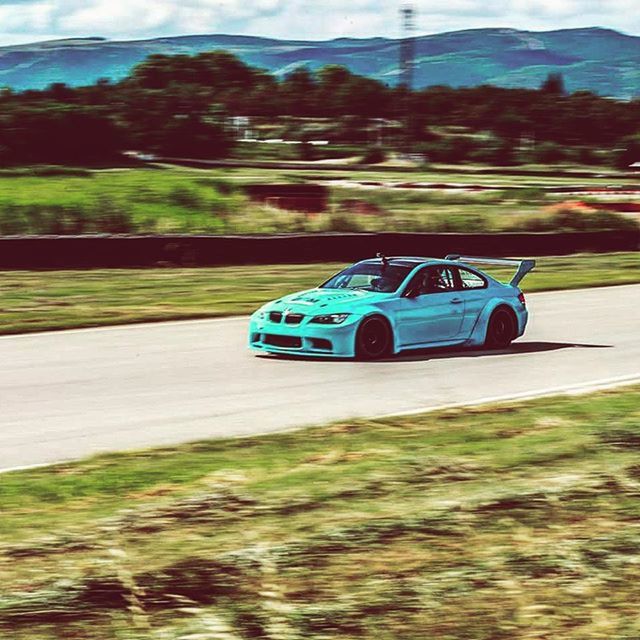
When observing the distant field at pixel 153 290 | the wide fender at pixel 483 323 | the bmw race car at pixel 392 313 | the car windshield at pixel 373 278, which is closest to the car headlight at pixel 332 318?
the bmw race car at pixel 392 313

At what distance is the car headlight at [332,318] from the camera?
49.9 ft

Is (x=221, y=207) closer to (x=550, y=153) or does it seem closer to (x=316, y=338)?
(x=316, y=338)

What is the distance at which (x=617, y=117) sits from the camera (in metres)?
103

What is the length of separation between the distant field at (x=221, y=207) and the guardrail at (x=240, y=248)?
259 cm

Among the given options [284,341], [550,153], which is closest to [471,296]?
[284,341]

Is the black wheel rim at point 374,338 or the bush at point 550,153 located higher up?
the bush at point 550,153

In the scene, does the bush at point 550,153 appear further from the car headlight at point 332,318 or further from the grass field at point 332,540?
the grass field at point 332,540

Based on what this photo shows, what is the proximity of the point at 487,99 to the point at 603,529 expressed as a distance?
4293 inches

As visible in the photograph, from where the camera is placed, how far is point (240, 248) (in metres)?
27.3

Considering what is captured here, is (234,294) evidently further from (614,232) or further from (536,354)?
(614,232)

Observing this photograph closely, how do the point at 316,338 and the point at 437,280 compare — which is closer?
the point at 316,338

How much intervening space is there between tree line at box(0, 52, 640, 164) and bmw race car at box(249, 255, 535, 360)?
52.3m

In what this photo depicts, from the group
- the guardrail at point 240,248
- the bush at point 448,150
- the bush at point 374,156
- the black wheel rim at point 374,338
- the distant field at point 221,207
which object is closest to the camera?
the black wheel rim at point 374,338

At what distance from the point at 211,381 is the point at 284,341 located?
70.4 inches
